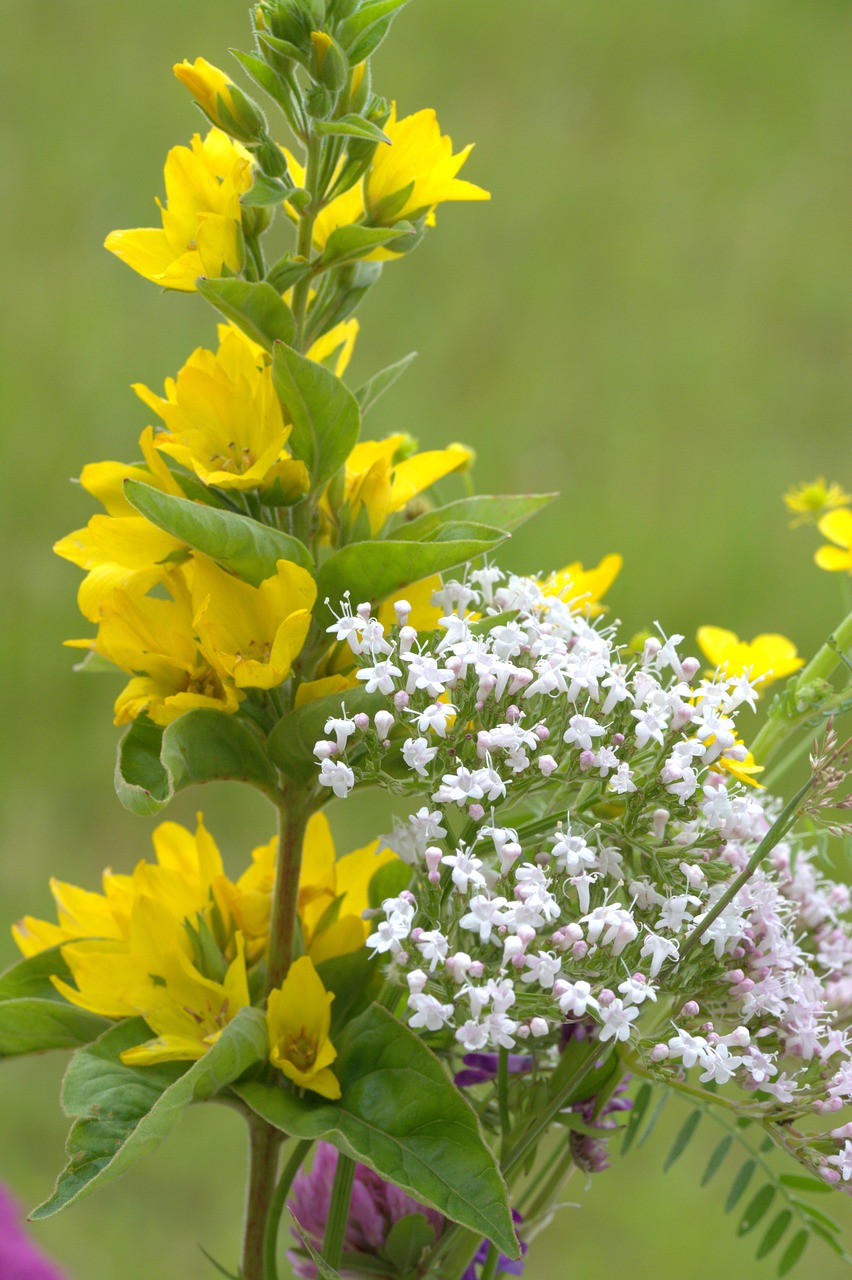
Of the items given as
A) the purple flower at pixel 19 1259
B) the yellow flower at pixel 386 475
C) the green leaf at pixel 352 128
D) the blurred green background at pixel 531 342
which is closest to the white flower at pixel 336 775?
the yellow flower at pixel 386 475

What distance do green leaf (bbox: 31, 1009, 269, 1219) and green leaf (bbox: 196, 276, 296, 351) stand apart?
0.25 m

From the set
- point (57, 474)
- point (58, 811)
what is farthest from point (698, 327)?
point (58, 811)

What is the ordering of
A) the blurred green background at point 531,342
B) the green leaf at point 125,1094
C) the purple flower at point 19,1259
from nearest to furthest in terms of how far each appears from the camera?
1. the green leaf at point 125,1094
2. the purple flower at point 19,1259
3. the blurred green background at point 531,342

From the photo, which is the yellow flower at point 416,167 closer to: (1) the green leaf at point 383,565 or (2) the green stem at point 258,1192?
(1) the green leaf at point 383,565

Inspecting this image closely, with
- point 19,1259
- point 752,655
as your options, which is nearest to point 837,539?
point 752,655

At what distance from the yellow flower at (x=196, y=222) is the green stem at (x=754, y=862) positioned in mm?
280

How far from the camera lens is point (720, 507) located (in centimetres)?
221

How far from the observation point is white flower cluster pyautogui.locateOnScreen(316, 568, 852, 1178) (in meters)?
0.48

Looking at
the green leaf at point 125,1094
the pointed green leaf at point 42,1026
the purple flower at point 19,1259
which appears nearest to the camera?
the green leaf at point 125,1094

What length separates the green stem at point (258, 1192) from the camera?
0.58 meters

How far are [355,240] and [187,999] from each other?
30cm

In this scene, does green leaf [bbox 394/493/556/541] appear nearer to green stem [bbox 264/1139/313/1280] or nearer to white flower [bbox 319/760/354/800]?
white flower [bbox 319/760/354/800]

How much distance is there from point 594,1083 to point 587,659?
0.17 meters

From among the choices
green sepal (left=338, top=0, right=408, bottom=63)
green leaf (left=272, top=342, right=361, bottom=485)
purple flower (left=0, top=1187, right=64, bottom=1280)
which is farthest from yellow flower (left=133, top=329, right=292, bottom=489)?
purple flower (left=0, top=1187, right=64, bottom=1280)
